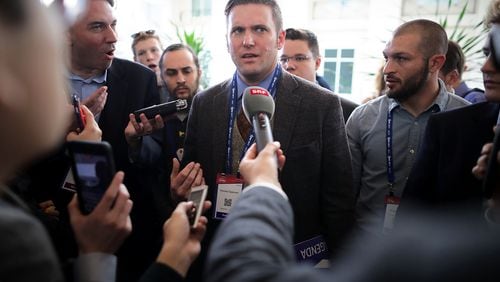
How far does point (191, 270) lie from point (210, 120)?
703mm

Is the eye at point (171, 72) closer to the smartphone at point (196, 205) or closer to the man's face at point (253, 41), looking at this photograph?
the man's face at point (253, 41)

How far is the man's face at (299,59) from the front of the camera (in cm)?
306

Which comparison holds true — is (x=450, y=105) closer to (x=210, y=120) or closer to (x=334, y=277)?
(x=210, y=120)

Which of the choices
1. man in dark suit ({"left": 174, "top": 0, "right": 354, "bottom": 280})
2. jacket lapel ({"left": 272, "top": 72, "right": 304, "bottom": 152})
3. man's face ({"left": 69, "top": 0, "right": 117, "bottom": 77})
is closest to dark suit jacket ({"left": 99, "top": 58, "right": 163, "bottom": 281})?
man's face ({"left": 69, "top": 0, "right": 117, "bottom": 77})

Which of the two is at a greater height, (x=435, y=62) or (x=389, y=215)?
(x=435, y=62)

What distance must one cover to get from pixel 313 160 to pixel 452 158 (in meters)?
0.53

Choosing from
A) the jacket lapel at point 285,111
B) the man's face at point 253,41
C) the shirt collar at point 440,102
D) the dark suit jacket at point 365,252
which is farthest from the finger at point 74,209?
the shirt collar at point 440,102

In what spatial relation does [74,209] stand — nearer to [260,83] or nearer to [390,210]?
[260,83]

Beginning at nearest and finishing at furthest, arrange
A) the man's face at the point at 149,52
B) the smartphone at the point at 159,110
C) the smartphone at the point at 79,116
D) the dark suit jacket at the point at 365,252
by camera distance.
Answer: the dark suit jacket at the point at 365,252, the smartphone at the point at 79,116, the smartphone at the point at 159,110, the man's face at the point at 149,52

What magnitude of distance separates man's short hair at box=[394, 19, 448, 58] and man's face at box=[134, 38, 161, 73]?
231cm

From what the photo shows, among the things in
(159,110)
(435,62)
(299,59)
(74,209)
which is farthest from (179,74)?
(74,209)

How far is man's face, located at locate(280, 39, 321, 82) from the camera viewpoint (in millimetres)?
3061

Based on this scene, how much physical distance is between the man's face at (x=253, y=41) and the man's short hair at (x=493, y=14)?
879 millimetres

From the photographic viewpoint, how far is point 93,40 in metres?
1.91
